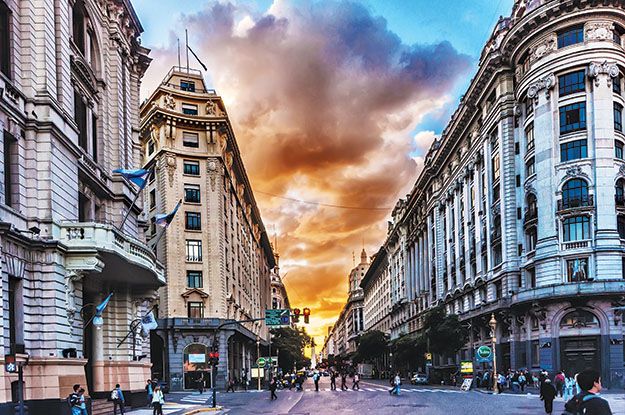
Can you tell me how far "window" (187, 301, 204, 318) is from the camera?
73375mm

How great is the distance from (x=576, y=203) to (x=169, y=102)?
1585 inches

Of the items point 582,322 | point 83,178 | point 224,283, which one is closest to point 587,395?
point 83,178

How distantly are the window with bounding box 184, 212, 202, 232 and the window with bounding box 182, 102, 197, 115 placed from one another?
10704 millimetres

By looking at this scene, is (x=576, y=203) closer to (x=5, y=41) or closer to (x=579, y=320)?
(x=579, y=320)

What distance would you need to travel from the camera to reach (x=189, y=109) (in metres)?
77.6

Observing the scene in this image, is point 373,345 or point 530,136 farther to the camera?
point 373,345

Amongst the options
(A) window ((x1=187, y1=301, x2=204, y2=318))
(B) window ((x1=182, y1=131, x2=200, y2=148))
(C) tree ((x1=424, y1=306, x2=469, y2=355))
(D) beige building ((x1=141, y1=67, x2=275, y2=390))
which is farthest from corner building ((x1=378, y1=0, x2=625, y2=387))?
(B) window ((x1=182, y1=131, x2=200, y2=148))

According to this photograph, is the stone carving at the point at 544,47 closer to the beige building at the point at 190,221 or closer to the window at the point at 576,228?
the window at the point at 576,228

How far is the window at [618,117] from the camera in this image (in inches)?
2410

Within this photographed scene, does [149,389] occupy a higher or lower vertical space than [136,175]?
lower

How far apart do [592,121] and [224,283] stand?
1506 inches

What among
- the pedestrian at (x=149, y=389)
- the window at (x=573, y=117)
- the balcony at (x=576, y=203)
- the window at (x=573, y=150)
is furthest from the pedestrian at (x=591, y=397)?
the window at (x=573, y=117)

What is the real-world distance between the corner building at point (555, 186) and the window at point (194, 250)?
28.9 metres

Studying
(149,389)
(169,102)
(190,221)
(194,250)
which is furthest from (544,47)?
(149,389)
